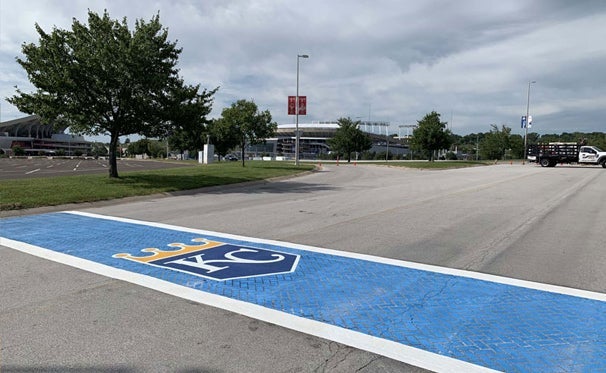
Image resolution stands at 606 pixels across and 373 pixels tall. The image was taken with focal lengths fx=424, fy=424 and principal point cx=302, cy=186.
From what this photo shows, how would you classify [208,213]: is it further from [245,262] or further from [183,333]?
[183,333]

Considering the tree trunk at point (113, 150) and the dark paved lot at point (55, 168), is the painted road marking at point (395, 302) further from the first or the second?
the dark paved lot at point (55, 168)

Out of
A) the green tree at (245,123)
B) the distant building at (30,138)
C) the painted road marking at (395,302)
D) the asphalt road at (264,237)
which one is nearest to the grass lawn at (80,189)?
the asphalt road at (264,237)

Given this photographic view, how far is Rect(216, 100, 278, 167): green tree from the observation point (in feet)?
106

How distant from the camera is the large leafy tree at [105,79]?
52.5ft

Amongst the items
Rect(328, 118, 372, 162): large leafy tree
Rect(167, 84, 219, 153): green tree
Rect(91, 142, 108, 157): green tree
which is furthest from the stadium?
Rect(167, 84, 219, 153): green tree

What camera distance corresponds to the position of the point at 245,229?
905 cm

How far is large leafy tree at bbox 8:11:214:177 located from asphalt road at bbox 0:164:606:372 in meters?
5.41

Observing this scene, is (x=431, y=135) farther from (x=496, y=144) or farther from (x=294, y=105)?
(x=496, y=144)

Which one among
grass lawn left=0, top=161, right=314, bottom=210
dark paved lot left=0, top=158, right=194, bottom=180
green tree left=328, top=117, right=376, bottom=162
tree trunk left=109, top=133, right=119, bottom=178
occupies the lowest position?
dark paved lot left=0, top=158, right=194, bottom=180

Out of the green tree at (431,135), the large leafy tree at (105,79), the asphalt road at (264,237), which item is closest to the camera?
the asphalt road at (264,237)

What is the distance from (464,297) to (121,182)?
16.1m

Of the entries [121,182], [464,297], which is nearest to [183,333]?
[464,297]

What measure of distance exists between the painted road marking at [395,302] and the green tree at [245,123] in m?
25.4

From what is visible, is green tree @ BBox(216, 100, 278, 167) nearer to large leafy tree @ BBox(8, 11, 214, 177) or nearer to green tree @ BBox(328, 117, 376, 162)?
large leafy tree @ BBox(8, 11, 214, 177)
